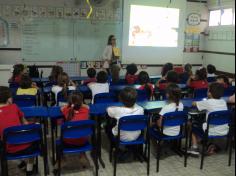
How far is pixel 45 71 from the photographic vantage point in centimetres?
658

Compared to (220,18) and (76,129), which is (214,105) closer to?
(76,129)

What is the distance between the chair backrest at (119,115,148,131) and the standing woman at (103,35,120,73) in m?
3.79

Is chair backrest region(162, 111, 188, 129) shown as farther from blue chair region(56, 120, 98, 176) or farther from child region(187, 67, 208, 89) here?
child region(187, 67, 208, 89)

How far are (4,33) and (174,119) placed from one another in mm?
4705

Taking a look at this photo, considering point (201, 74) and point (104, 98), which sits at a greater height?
point (201, 74)

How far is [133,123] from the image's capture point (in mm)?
2752

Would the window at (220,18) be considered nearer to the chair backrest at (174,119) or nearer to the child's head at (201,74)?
the child's head at (201,74)

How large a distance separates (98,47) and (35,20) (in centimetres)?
158

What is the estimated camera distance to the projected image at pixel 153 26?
22.6 feet

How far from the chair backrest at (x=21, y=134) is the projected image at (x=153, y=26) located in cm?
487

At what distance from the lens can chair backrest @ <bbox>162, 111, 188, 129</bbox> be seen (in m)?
2.91

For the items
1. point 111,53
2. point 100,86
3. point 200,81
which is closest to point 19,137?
point 100,86

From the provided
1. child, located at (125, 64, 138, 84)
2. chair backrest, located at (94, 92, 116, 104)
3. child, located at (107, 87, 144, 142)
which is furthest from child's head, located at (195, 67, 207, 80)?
child, located at (107, 87, 144, 142)

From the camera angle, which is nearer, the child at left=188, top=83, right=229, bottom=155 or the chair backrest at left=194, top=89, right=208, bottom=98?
the child at left=188, top=83, right=229, bottom=155
